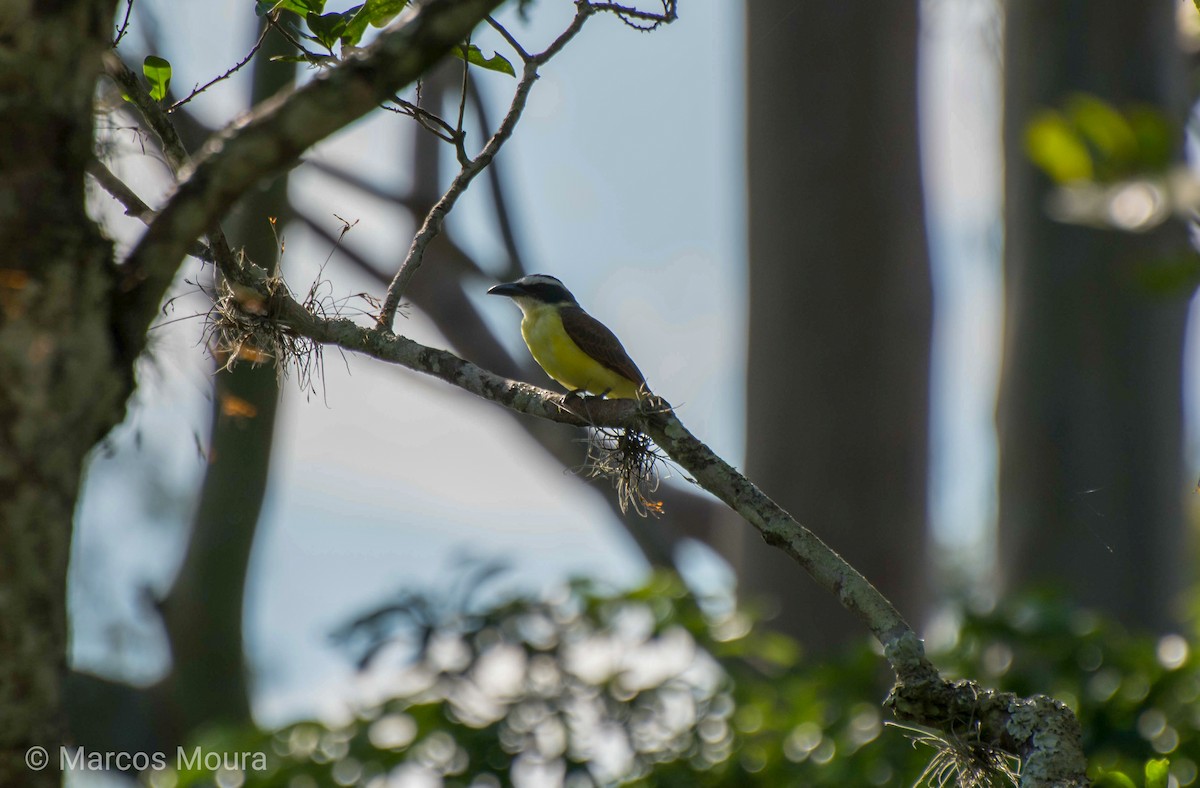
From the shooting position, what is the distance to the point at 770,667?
8.08 m

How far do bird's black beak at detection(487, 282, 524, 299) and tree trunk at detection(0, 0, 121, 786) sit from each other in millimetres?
3836

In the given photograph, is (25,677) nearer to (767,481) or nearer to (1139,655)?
(1139,655)

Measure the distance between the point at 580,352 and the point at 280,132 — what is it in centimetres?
311

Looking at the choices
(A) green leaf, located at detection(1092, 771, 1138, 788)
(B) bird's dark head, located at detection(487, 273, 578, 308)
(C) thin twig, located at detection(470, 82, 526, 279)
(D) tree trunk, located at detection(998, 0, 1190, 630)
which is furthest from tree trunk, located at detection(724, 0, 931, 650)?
(A) green leaf, located at detection(1092, 771, 1138, 788)

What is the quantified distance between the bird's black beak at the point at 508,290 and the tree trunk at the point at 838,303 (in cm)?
370

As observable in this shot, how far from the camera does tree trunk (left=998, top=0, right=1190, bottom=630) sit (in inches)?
Answer: 315

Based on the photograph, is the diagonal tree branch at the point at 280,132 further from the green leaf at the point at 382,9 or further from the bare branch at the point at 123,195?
the green leaf at the point at 382,9

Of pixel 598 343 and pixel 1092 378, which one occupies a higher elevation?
pixel 1092 378

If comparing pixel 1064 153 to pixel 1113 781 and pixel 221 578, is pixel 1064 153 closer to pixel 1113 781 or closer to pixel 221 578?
pixel 1113 781

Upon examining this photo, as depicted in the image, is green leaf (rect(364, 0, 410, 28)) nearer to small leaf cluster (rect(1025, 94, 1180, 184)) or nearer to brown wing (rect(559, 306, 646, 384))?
small leaf cluster (rect(1025, 94, 1180, 184))

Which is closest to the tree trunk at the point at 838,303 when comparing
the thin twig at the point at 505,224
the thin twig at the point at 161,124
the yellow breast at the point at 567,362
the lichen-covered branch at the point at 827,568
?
the thin twig at the point at 505,224

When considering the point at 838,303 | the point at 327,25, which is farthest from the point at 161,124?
the point at 838,303

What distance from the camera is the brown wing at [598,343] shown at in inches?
184

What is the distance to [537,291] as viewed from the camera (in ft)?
17.7
